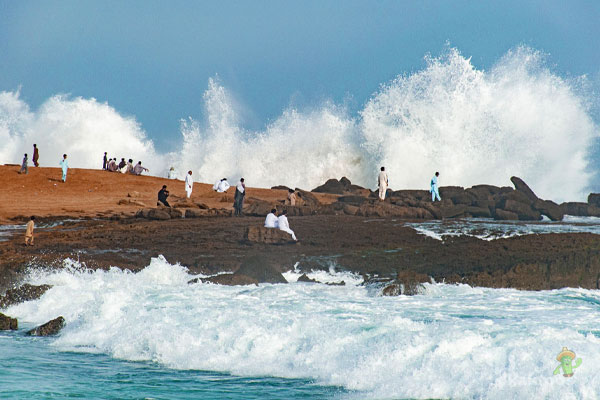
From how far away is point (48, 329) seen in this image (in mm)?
8992

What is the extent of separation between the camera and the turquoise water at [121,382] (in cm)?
581

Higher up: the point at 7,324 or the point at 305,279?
the point at 305,279

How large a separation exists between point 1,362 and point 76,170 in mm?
27587

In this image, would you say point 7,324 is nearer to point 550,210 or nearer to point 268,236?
point 268,236

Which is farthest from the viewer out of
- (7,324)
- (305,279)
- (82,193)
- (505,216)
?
(82,193)

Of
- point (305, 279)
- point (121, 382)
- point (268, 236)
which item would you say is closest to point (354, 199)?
point (268, 236)

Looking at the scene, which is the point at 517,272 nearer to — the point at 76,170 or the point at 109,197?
the point at 109,197

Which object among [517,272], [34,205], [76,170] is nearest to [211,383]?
[517,272]

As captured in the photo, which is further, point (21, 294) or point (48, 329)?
point (21, 294)

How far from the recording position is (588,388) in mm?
5395

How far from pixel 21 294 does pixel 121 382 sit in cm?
549

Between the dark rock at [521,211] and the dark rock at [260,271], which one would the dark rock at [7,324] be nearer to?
the dark rock at [260,271]

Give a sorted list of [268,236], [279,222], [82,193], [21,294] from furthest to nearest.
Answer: [82,193], [279,222], [268,236], [21,294]

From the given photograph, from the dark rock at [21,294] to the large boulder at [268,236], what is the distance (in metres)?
6.00
